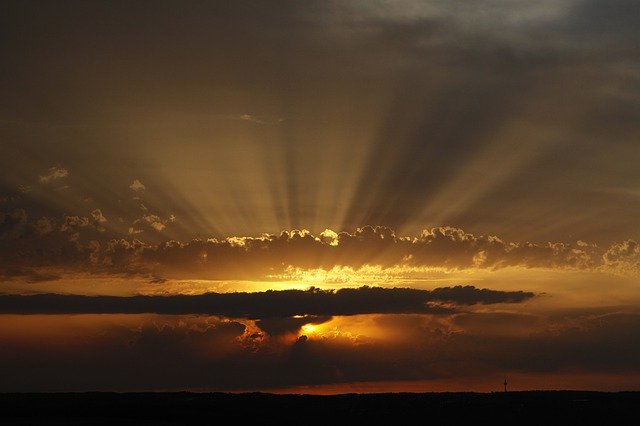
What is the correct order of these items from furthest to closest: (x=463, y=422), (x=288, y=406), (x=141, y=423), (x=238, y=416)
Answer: (x=288, y=406) < (x=463, y=422) < (x=238, y=416) < (x=141, y=423)

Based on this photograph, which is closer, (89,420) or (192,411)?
(89,420)

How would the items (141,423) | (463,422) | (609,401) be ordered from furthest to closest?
(609,401) < (463,422) < (141,423)

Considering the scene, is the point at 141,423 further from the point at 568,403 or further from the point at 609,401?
the point at 609,401

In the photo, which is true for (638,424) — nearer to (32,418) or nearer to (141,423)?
(141,423)

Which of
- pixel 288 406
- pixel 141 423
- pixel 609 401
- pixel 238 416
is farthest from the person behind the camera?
pixel 609 401

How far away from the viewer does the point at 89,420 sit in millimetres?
110500

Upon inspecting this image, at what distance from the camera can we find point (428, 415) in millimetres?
151750

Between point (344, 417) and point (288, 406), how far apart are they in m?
32.7

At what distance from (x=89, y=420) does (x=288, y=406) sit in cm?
7101

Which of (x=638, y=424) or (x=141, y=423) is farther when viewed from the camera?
(x=638, y=424)

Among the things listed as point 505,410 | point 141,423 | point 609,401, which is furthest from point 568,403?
point 141,423

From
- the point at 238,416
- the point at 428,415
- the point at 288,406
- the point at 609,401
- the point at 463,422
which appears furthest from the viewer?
the point at 609,401

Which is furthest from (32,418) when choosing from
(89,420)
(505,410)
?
(505,410)

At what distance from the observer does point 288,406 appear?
17625 centimetres
